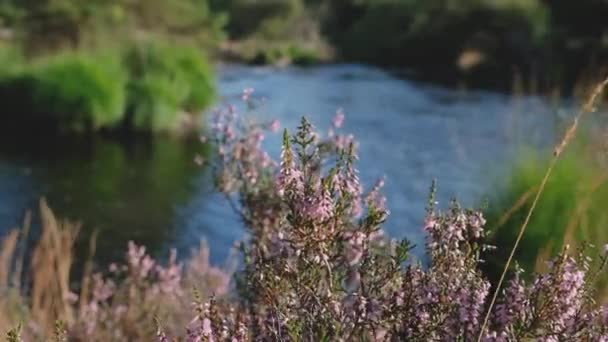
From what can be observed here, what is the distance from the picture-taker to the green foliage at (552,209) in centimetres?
469

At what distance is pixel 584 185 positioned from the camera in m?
5.02

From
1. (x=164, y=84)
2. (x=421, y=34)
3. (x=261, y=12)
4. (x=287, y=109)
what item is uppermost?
(x=261, y=12)

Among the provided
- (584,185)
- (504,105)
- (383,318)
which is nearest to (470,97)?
(504,105)

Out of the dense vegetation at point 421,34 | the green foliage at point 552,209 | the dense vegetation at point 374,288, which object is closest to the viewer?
the dense vegetation at point 374,288

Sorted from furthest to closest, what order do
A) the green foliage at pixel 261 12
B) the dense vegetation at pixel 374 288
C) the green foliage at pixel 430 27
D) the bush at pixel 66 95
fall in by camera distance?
the green foliage at pixel 261 12 < the green foliage at pixel 430 27 < the bush at pixel 66 95 < the dense vegetation at pixel 374 288

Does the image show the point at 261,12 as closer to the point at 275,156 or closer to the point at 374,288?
the point at 275,156

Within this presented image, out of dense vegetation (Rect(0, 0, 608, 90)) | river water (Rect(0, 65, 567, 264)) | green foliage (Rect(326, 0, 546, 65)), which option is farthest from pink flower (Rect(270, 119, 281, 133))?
green foliage (Rect(326, 0, 546, 65))

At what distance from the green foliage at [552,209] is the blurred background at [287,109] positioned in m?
0.02

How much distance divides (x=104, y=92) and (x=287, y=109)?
3.33 meters

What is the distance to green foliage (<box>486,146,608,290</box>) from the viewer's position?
4.69 metres

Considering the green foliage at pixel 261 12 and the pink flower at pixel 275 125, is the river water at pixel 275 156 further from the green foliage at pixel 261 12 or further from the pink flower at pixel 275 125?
the green foliage at pixel 261 12

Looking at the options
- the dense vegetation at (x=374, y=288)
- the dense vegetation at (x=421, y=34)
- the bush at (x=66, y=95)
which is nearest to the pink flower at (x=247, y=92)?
the dense vegetation at (x=374, y=288)

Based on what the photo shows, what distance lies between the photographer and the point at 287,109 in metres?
17.0

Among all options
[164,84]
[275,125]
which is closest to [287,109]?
[164,84]
